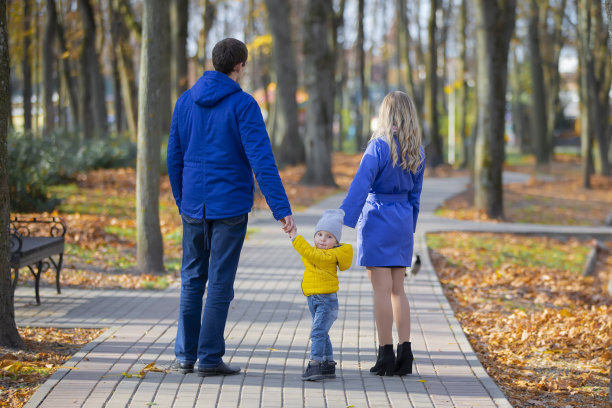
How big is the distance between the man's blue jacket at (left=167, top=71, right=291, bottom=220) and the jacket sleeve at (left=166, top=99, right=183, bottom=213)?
0.12 metres

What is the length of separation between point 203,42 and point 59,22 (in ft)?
16.2

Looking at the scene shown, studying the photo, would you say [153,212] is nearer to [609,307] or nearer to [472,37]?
[609,307]

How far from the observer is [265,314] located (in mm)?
7387

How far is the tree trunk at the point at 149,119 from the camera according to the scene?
9.12 metres

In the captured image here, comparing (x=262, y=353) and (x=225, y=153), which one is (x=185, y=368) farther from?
(x=225, y=153)

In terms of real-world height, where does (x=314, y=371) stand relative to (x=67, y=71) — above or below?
below

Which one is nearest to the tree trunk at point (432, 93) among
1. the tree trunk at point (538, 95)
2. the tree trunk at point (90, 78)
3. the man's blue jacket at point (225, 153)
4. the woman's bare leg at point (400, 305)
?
the tree trunk at point (538, 95)

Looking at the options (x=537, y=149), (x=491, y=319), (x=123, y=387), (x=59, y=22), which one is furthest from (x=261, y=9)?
(x=123, y=387)

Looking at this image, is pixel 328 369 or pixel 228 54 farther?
→ pixel 328 369

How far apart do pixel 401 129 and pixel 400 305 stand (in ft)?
3.91

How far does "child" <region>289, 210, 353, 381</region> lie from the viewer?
16.5 ft

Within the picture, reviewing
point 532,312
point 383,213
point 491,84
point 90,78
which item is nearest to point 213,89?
point 383,213

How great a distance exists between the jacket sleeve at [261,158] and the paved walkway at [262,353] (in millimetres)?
1143

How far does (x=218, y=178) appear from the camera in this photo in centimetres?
496
